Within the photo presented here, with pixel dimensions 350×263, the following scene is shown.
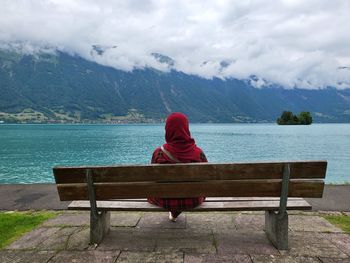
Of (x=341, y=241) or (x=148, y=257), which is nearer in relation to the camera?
(x=148, y=257)

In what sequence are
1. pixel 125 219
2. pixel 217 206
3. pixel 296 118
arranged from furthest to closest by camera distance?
pixel 296 118 < pixel 125 219 < pixel 217 206

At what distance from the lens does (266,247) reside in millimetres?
4832

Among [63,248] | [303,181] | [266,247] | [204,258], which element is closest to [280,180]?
[303,181]

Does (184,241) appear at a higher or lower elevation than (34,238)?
higher

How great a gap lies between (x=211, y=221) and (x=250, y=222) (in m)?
0.71

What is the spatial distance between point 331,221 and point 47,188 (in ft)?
24.5

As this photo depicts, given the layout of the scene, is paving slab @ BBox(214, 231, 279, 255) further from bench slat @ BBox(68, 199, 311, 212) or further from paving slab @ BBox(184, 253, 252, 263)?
bench slat @ BBox(68, 199, 311, 212)

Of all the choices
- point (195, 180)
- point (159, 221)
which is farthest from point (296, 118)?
point (195, 180)

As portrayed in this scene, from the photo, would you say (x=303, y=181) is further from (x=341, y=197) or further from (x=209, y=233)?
(x=341, y=197)

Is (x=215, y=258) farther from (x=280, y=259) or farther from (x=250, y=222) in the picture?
(x=250, y=222)

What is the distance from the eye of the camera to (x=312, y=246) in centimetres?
484

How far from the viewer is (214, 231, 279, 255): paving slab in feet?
15.4

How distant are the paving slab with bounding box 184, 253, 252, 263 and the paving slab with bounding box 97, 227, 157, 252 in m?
0.63

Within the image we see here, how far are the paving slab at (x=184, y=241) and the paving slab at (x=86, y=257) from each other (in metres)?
0.68
